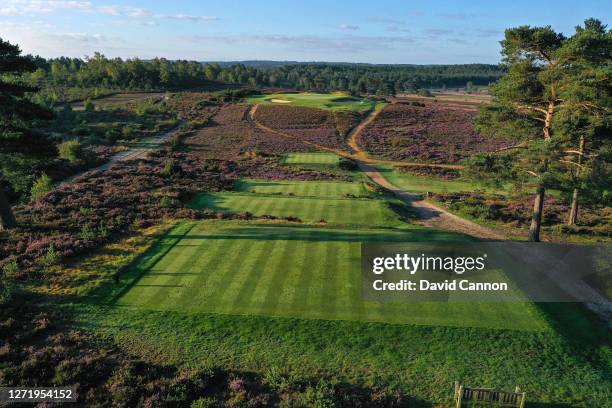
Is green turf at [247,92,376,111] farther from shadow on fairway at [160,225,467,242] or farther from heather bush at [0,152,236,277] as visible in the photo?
shadow on fairway at [160,225,467,242]

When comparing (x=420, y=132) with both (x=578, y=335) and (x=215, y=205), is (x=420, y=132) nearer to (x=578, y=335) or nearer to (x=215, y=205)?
(x=215, y=205)

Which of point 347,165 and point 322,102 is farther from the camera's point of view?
point 322,102

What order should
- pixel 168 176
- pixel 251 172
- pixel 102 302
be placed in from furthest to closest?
pixel 251 172, pixel 168 176, pixel 102 302

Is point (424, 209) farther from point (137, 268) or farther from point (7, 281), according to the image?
point (7, 281)

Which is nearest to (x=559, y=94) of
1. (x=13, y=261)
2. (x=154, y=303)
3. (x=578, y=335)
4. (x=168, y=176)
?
(x=578, y=335)

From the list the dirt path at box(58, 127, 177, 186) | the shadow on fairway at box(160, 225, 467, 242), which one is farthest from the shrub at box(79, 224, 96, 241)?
the dirt path at box(58, 127, 177, 186)

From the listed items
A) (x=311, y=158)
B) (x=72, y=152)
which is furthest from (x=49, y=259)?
(x=311, y=158)
